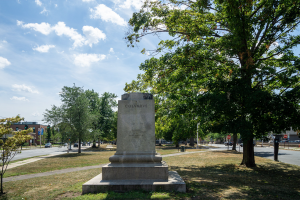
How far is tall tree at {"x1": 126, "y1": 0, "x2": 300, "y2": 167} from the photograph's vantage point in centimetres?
1031

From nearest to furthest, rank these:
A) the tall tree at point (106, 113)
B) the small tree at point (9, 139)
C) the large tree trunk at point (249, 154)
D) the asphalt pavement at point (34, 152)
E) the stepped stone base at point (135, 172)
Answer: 1. the stepped stone base at point (135, 172)
2. the small tree at point (9, 139)
3. the large tree trunk at point (249, 154)
4. the asphalt pavement at point (34, 152)
5. the tall tree at point (106, 113)

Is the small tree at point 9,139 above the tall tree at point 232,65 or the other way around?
the other way around

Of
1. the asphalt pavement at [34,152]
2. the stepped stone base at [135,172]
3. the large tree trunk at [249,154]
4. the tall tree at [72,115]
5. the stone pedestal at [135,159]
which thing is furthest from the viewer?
the tall tree at [72,115]

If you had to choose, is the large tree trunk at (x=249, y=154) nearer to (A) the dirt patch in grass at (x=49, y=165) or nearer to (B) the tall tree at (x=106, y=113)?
(A) the dirt patch in grass at (x=49, y=165)

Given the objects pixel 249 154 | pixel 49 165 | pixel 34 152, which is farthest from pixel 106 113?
pixel 249 154

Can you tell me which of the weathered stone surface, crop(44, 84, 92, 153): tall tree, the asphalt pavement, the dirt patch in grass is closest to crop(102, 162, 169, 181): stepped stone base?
the weathered stone surface

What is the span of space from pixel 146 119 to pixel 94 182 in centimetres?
267

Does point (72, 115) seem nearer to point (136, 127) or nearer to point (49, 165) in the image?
point (49, 165)

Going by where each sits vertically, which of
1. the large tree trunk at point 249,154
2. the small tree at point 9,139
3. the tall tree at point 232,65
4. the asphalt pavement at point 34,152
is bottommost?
the asphalt pavement at point 34,152

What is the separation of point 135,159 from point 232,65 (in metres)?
8.79

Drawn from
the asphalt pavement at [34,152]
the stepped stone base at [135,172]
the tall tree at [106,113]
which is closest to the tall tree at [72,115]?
the asphalt pavement at [34,152]

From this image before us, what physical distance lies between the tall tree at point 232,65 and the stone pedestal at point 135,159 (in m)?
4.49

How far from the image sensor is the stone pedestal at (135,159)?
6.65 m

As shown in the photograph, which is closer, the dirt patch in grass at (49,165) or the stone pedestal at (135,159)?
the stone pedestal at (135,159)
